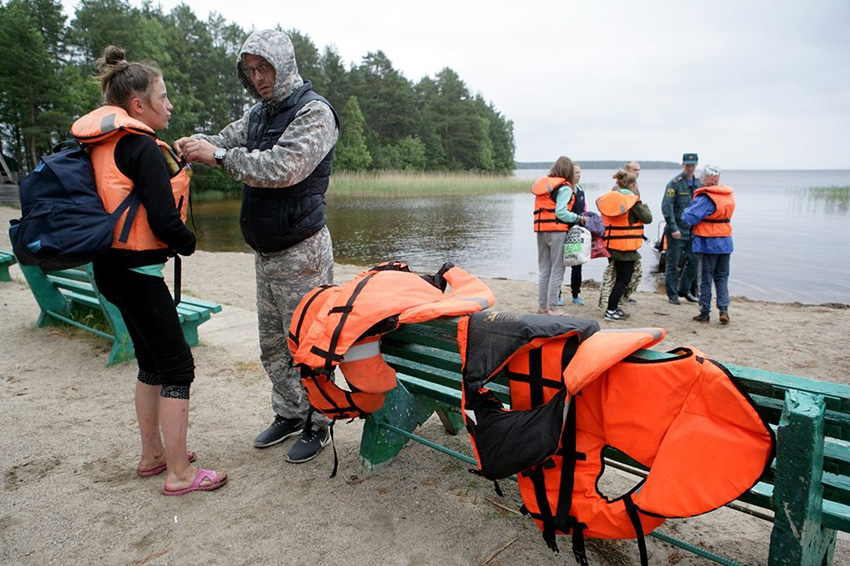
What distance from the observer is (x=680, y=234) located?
8.63 metres

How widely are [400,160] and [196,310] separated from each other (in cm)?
5975

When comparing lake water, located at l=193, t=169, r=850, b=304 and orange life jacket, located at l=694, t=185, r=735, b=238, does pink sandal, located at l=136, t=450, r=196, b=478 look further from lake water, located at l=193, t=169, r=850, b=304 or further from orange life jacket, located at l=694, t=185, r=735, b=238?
lake water, located at l=193, t=169, r=850, b=304

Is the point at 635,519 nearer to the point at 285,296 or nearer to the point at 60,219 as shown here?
the point at 285,296

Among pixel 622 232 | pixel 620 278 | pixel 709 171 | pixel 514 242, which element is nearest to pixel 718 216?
pixel 709 171

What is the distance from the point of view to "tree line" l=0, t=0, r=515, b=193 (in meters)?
32.4

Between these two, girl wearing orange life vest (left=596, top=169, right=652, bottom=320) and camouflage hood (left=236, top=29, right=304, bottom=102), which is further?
girl wearing orange life vest (left=596, top=169, right=652, bottom=320)

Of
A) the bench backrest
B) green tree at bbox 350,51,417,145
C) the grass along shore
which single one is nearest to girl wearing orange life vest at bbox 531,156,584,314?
the bench backrest

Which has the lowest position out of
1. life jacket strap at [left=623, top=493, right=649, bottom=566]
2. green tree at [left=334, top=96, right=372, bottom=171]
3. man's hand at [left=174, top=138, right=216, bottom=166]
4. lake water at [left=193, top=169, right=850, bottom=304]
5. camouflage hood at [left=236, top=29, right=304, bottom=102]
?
lake water at [left=193, top=169, right=850, bottom=304]

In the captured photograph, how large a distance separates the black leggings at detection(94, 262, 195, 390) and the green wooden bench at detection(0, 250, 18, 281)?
6157 mm

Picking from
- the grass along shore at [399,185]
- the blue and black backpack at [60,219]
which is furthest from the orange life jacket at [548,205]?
the grass along shore at [399,185]

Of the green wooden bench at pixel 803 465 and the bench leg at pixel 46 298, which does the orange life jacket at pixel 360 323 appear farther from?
the bench leg at pixel 46 298

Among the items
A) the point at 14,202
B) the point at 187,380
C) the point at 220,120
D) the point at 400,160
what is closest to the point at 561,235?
the point at 187,380

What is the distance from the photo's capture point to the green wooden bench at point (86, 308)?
15.4 feet

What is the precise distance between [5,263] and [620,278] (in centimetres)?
859
